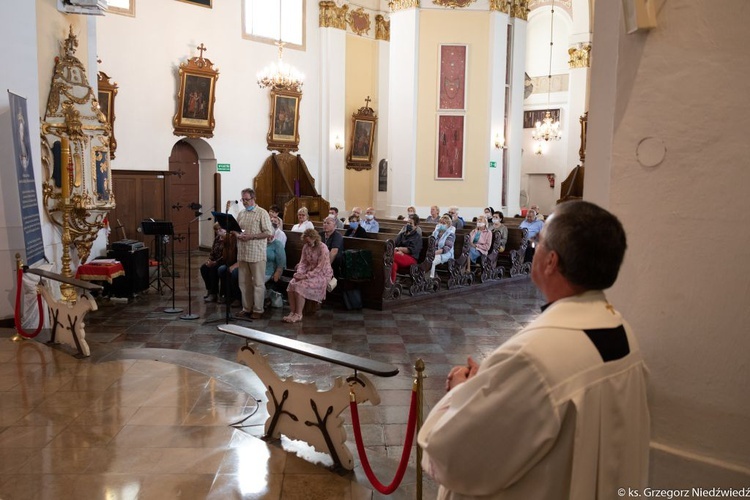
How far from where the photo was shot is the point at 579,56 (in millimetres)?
21531

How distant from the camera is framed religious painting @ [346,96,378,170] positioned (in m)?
18.4

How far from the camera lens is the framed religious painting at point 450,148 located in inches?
644

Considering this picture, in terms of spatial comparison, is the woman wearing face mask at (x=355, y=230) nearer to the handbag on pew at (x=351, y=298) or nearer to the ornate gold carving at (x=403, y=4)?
the handbag on pew at (x=351, y=298)

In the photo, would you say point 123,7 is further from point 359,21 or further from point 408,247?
point 408,247

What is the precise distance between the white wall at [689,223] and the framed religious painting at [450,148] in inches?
531

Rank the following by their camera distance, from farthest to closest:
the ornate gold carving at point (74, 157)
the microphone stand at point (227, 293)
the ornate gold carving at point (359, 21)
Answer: the ornate gold carving at point (359, 21), the ornate gold carving at point (74, 157), the microphone stand at point (227, 293)

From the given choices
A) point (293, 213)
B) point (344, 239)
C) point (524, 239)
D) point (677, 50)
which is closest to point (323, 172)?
point (293, 213)

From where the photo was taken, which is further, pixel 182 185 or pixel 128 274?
pixel 182 185

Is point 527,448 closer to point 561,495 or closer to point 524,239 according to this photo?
point 561,495

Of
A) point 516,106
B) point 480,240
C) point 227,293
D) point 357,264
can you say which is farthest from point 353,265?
point 516,106

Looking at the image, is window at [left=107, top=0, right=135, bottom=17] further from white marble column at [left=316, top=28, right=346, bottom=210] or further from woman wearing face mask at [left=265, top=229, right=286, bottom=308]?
woman wearing face mask at [left=265, top=229, right=286, bottom=308]

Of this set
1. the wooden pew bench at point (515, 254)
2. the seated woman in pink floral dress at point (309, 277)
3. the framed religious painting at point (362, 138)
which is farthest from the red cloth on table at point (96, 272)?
the framed religious painting at point (362, 138)

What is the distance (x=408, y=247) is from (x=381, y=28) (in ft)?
35.0

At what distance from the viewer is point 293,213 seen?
51.5ft
